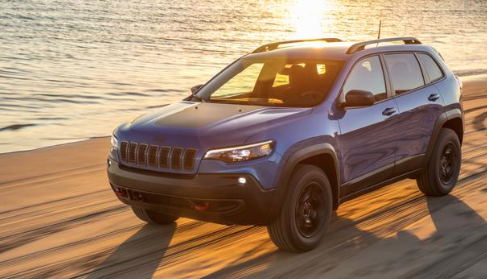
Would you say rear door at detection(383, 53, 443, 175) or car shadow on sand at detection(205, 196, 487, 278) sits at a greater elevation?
rear door at detection(383, 53, 443, 175)

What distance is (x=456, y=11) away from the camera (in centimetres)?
8806

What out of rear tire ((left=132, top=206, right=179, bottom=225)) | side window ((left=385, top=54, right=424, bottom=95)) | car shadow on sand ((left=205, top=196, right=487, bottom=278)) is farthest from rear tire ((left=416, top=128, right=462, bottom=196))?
rear tire ((left=132, top=206, right=179, bottom=225))

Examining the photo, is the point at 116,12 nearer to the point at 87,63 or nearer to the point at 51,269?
the point at 87,63

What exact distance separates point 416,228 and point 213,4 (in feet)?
261

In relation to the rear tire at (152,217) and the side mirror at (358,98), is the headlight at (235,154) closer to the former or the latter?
the side mirror at (358,98)

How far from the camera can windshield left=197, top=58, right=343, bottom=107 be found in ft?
22.2

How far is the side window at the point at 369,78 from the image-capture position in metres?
Result: 6.96

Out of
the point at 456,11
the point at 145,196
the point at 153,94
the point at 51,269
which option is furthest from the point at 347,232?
the point at 456,11

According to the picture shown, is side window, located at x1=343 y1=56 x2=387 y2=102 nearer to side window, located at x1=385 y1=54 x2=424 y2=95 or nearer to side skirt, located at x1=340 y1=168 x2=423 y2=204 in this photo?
side window, located at x1=385 y1=54 x2=424 y2=95

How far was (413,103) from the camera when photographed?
25.0ft

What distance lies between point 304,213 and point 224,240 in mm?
748

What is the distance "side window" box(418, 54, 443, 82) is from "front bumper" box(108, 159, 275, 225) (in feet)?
9.57

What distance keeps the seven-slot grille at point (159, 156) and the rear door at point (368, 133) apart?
52.4 inches

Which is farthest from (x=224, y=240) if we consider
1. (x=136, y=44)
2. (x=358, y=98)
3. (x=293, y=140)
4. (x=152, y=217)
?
(x=136, y=44)
